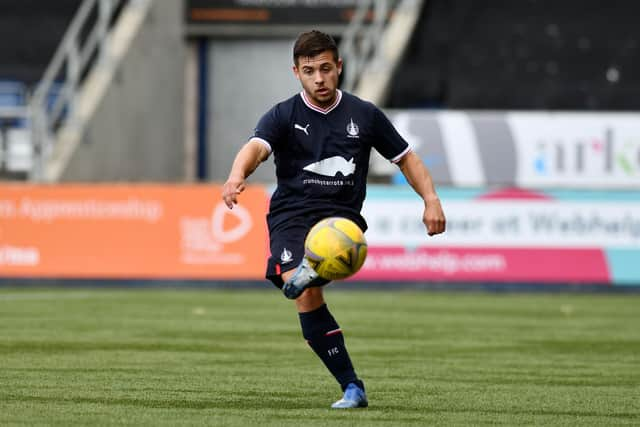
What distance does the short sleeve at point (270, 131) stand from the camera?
906 centimetres

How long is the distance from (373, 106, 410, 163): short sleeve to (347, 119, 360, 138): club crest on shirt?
16 centimetres

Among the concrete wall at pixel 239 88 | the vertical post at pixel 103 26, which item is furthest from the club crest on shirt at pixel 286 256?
the concrete wall at pixel 239 88

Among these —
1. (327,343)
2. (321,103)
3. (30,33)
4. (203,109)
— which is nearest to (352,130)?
(321,103)

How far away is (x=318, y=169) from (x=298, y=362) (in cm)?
343

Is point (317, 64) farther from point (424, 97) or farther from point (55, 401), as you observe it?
point (424, 97)

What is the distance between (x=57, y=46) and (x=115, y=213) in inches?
365

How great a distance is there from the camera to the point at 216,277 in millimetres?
22578

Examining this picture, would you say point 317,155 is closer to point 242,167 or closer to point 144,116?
point 242,167

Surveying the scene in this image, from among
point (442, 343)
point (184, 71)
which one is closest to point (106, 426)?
point (442, 343)

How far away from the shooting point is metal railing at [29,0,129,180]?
25.8 meters

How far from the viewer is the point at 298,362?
1228cm

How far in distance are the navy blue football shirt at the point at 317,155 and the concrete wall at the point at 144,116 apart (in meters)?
18.0

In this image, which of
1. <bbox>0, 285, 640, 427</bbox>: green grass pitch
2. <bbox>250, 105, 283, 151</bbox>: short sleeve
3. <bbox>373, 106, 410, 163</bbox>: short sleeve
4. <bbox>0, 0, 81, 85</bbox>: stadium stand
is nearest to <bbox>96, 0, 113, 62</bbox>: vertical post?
<bbox>0, 0, 81, 85</bbox>: stadium stand

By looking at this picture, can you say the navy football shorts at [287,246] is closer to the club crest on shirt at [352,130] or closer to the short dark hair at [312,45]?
A: the club crest on shirt at [352,130]
